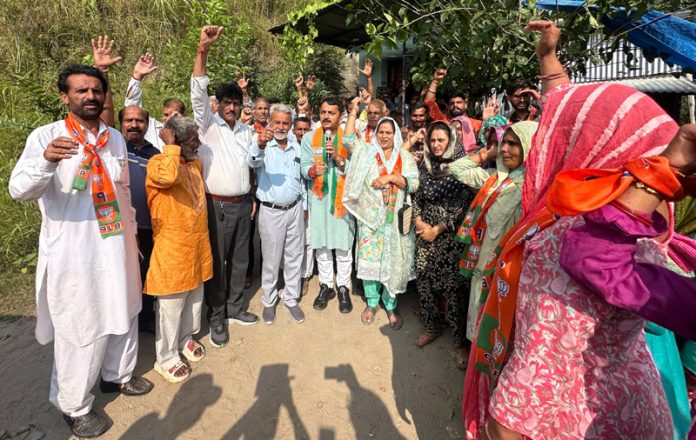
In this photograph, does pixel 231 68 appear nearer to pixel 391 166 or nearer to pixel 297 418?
pixel 391 166

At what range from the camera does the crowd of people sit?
1.06 m

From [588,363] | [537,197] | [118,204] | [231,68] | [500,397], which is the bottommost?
[500,397]

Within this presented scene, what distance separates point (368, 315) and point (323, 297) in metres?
0.57

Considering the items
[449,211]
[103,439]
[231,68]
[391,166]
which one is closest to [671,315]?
[449,211]

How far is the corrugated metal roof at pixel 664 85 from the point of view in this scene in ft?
30.0

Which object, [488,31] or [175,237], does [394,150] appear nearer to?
[488,31]

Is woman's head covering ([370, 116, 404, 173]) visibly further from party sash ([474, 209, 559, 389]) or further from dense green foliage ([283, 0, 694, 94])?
party sash ([474, 209, 559, 389])

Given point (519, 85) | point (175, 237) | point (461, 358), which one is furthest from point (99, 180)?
point (519, 85)

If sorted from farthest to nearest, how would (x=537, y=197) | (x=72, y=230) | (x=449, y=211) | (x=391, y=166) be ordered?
(x=391, y=166), (x=449, y=211), (x=72, y=230), (x=537, y=197)

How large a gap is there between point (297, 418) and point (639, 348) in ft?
7.13

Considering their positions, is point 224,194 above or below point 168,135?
below

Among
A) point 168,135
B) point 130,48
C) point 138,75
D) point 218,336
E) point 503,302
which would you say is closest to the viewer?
point 503,302

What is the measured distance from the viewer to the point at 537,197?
1473 millimetres

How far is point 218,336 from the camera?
3.44m
